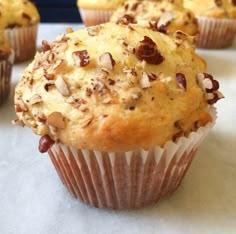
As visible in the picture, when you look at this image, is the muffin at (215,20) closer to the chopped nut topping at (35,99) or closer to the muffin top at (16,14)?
the muffin top at (16,14)

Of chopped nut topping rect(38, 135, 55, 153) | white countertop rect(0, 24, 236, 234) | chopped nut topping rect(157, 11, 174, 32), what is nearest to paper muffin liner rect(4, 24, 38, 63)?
chopped nut topping rect(157, 11, 174, 32)

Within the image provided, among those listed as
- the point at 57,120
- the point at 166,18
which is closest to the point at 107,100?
the point at 57,120

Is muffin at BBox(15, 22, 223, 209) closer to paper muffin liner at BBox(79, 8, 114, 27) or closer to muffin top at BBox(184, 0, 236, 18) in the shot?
muffin top at BBox(184, 0, 236, 18)

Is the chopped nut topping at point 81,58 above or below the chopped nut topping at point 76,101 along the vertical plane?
above

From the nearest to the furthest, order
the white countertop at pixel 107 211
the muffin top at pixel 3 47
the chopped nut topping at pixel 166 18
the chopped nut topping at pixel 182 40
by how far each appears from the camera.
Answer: the white countertop at pixel 107 211 → the chopped nut topping at pixel 182 40 → the muffin top at pixel 3 47 → the chopped nut topping at pixel 166 18

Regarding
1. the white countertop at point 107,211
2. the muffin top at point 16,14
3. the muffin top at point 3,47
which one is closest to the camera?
the white countertop at point 107,211

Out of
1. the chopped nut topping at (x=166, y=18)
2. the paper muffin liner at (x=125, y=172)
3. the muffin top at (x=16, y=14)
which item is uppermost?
the paper muffin liner at (x=125, y=172)

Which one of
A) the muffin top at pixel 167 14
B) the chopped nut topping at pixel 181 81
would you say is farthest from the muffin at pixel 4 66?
the chopped nut topping at pixel 181 81
